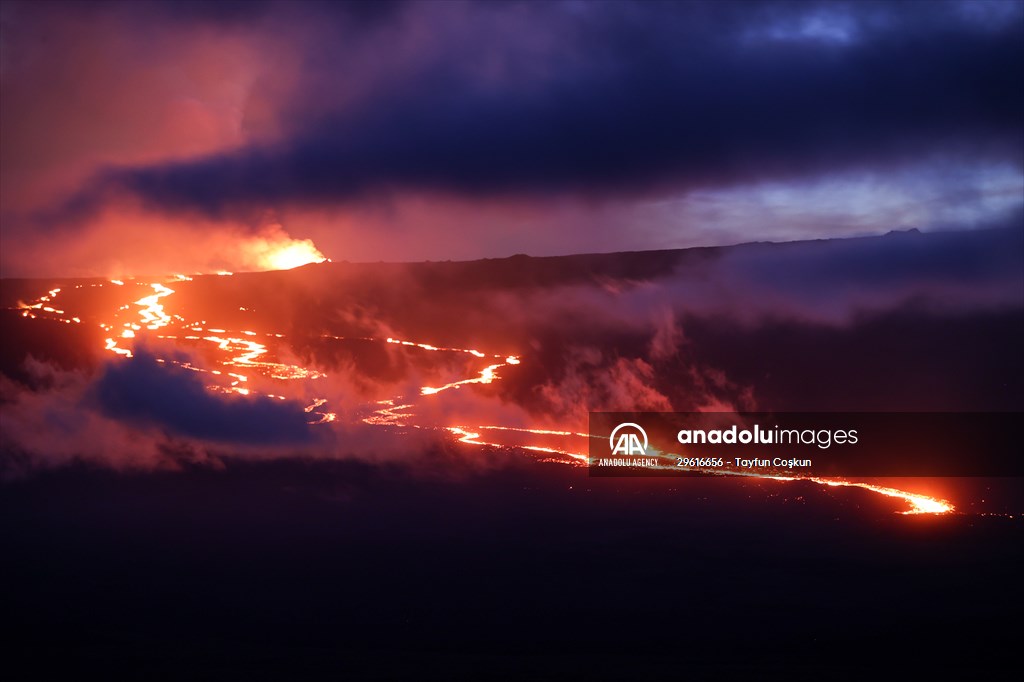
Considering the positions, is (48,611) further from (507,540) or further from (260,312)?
(260,312)

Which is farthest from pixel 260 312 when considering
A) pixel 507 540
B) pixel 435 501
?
pixel 507 540

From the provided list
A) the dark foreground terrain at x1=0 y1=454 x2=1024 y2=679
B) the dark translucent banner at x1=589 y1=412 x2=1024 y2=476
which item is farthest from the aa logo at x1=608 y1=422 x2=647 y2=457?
the dark foreground terrain at x1=0 y1=454 x2=1024 y2=679

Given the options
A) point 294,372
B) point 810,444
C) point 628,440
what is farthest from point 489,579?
point 294,372

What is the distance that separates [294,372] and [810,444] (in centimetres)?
1368

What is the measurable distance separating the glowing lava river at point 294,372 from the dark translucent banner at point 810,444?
77 cm

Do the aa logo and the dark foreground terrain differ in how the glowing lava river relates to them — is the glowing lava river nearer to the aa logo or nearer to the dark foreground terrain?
the aa logo

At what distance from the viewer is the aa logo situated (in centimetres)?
2597

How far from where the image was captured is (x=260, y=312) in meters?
36.9

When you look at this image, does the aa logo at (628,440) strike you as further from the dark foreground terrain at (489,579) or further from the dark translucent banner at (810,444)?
the dark foreground terrain at (489,579)

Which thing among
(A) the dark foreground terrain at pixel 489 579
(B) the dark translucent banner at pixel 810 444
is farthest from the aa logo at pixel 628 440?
(A) the dark foreground terrain at pixel 489 579

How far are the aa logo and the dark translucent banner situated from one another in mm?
23

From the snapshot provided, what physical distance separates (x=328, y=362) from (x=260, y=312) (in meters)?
6.11

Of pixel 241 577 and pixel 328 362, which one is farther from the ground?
pixel 328 362

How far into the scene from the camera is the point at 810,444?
26875mm
